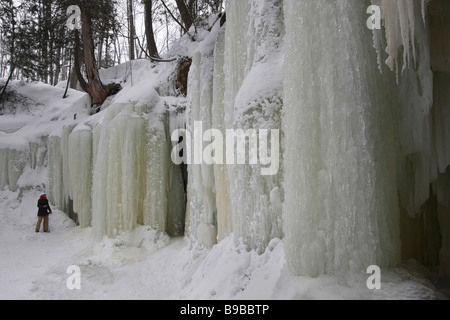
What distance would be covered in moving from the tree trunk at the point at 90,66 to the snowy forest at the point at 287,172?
4.27 metres

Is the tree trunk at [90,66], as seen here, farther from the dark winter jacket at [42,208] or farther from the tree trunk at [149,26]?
the dark winter jacket at [42,208]

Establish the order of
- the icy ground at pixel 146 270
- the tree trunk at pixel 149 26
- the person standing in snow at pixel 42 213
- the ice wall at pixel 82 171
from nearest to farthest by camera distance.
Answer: the icy ground at pixel 146 270, the ice wall at pixel 82 171, the person standing in snow at pixel 42 213, the tree trunk at pixel 149 26

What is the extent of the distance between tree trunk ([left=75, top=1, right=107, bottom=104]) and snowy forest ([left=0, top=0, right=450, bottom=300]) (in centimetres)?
427

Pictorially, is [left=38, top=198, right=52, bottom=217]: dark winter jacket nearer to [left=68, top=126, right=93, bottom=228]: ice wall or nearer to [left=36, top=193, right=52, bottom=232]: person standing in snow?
[left=36, top=193, right=52, bottom=232]: person standing in snow

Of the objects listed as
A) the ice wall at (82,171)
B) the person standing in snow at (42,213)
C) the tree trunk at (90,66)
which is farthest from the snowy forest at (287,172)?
the tree trunk at (90,66)

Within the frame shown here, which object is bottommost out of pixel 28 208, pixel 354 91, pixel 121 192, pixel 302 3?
pixel 28 208

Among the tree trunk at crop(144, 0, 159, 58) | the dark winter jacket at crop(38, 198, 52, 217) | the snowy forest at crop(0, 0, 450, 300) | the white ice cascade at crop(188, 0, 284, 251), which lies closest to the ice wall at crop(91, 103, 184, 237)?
the snowy forest at crop(0, 0, 450, 300)

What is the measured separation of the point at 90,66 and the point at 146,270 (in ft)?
25.7

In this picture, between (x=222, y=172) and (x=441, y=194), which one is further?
(x=222, y=172)

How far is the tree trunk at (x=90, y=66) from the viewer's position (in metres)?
11.0

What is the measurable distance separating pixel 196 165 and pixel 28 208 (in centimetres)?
743

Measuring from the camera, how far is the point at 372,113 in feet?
8.68

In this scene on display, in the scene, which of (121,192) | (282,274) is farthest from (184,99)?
(282,274)
